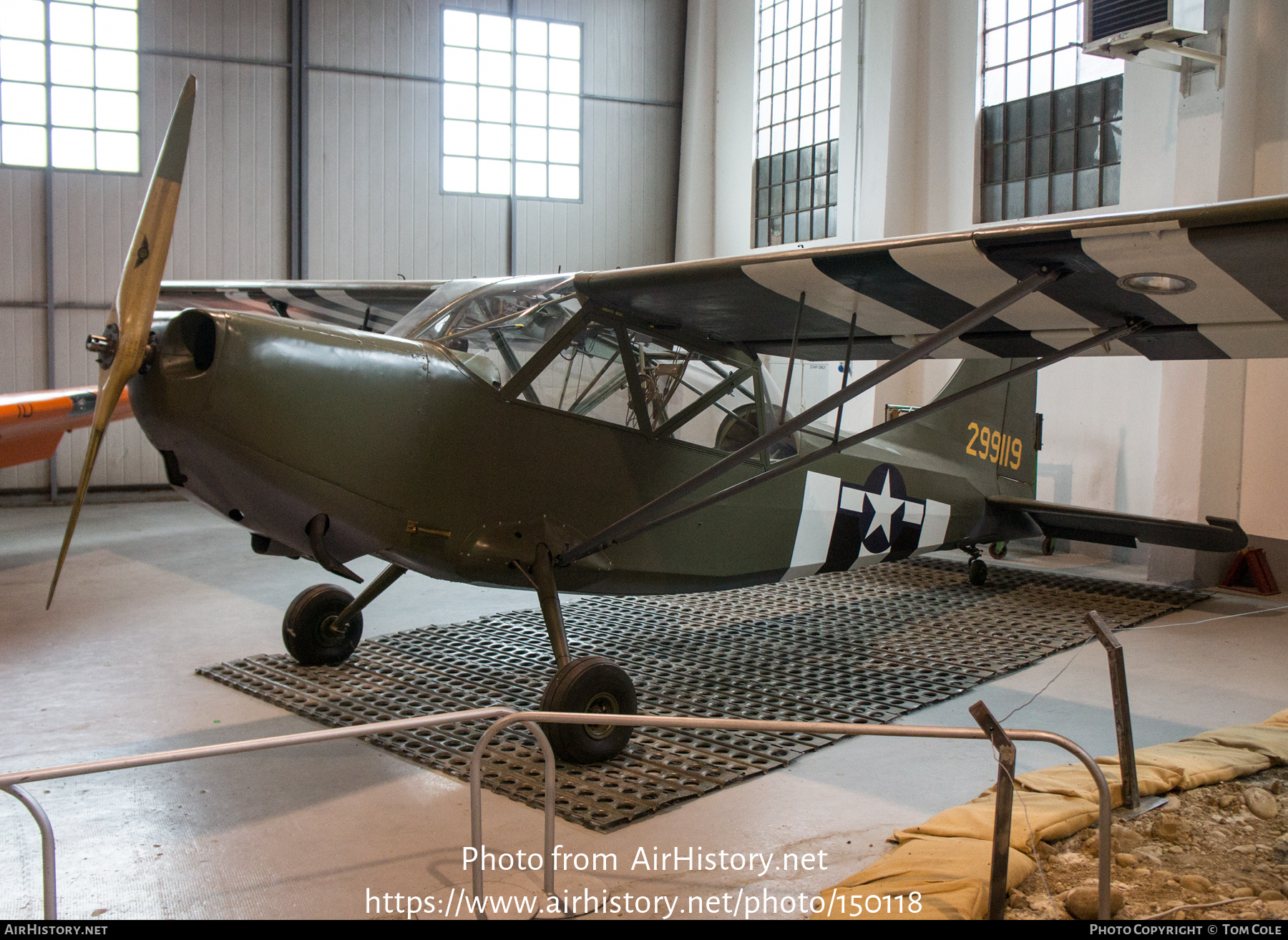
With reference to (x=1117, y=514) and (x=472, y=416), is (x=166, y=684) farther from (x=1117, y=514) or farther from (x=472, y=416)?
(x=1117, y=514)

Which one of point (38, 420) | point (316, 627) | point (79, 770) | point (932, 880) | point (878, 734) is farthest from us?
point (38, 420)

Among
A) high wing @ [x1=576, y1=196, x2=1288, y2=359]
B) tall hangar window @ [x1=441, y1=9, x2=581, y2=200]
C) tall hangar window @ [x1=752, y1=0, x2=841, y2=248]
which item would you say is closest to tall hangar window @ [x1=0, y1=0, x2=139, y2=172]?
tall hangar window @ [x1=441, y1=9, x2=581, y2=200]

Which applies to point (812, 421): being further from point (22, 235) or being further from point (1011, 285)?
point (22, 235)

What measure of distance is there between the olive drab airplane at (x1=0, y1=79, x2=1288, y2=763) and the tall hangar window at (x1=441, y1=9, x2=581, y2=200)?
10.8 metres

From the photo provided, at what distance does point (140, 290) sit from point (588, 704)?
2245 millimetres

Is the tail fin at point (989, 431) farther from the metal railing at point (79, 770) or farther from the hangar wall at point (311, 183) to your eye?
the hangar wall at point (311, 183)

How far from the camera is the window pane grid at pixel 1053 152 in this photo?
31.5 ft

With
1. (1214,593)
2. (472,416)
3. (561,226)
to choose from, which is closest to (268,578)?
(472,416)

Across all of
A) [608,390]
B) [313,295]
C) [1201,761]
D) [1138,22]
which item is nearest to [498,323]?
[608,390]

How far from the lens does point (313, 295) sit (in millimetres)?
7250

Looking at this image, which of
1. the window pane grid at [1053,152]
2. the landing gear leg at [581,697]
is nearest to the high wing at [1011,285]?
the landing gear leg at [581,697]

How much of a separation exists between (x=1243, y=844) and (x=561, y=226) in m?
13.7

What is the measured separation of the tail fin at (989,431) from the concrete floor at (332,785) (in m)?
1.47

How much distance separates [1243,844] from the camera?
319cm
